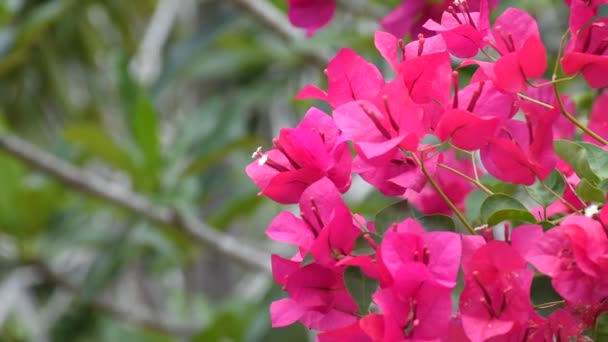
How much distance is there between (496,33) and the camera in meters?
0.47

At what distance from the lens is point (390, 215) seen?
460 mm

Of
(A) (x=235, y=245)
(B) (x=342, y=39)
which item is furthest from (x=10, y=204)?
(B) (x=342, y=39)

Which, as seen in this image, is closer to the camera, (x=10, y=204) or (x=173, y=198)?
(x=173, y=198)

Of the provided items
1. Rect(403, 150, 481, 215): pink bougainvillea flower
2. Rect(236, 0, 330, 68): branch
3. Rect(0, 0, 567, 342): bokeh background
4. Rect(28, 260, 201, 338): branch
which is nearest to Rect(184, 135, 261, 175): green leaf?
Rect(0, 0, 567, 342): bokeh background

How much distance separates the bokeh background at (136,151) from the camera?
4.46ft

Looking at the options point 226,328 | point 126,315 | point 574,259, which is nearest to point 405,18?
point 574,259

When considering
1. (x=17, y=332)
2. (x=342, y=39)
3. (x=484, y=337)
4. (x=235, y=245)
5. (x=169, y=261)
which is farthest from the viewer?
(x=17, y=332)

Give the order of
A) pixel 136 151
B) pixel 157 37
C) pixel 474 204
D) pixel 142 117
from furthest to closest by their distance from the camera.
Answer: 1. pixel 157 37
2. pixel 136 151
3. pixel 142 117
4. pixel 474 204

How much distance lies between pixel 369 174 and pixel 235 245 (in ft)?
3.32

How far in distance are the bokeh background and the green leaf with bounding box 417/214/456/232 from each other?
507 millimetres

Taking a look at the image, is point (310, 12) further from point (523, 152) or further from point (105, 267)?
point (105, 267)

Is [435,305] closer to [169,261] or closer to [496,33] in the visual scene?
[496,33]

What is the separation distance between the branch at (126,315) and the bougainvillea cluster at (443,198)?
4.05 ft

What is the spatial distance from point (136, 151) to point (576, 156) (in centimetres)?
111
